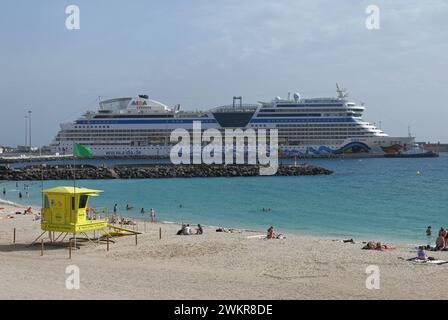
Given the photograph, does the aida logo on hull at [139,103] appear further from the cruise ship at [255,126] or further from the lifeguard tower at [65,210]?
the lifeguard tower at [65,210]

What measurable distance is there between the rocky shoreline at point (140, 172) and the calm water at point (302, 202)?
3.53 meters

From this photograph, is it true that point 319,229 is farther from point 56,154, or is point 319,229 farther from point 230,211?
point 56,154

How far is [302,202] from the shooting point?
35.8m

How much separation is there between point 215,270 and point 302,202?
22739 millimetres

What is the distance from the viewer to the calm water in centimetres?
2544

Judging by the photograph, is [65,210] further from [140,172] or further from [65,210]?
[140,172]

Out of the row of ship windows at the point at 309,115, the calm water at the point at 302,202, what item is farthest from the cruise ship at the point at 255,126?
the calm water at the point at 302,202

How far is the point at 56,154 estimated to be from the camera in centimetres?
9750

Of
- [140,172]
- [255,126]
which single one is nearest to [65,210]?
[140,172]

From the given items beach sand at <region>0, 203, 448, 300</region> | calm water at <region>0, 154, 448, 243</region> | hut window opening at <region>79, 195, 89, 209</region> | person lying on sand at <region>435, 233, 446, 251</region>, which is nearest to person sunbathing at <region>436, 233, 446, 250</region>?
person lying on sand at <region>435, 233, 446, 251</region>

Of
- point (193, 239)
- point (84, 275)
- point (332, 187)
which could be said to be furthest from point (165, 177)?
point (84, 275)

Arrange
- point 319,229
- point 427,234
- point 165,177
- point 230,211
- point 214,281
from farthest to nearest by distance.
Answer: point 165,177
point 230,211
point 319,229
point 427,234
point 214,281

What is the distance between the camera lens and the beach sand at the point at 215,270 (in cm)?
1098
